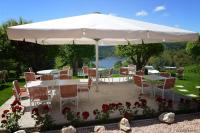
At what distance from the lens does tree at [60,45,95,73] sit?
26.3 meters

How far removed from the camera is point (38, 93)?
7758mm

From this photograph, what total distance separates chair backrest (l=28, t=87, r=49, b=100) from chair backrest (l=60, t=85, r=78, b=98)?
0.48 metres

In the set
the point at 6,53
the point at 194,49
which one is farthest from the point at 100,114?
the point at 194,49

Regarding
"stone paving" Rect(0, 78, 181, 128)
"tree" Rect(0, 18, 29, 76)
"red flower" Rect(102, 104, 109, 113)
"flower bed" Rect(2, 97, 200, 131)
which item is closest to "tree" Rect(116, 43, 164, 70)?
"stone paving" Rect(0, 78, 181, 128)

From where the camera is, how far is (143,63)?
22438mm

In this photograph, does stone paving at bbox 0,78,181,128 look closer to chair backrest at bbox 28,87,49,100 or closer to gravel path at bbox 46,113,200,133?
chair backrest at bbox 28,87,49,100

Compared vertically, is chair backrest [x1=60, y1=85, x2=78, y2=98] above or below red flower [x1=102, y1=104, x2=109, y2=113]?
above

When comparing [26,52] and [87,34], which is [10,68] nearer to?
[26,52]

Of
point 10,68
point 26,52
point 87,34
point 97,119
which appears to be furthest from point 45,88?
point 26,52

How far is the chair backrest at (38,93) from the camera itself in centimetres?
766

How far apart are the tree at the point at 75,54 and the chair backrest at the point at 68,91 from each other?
17.9 meters

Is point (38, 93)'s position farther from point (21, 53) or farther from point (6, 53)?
point (21, 53)

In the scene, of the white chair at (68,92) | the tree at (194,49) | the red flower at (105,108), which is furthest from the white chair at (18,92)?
the tree at (194,49)

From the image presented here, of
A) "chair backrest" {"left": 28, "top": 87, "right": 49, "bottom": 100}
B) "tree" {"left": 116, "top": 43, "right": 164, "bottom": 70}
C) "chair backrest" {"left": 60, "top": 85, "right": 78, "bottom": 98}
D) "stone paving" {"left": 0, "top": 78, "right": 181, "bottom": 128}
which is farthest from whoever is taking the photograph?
"tree" {"left": 116, "top": 43, "right": 164, "bottom": 70}
